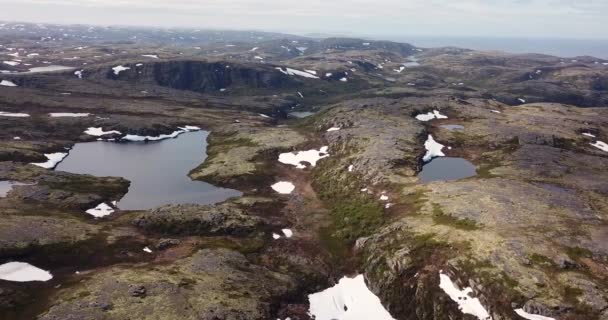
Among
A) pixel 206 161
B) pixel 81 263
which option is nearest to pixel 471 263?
pixel 81 263

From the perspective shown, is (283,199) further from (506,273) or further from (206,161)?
(506,273)

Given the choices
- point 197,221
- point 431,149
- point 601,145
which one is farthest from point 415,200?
point 601,145

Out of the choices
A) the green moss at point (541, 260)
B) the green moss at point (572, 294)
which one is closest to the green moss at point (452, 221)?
the green moss at point (541, 260)

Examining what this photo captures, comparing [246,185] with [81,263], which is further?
[246,185]

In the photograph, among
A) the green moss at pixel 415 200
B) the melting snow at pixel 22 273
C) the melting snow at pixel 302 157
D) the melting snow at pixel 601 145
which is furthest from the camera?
the melting snow at pixel 601 145

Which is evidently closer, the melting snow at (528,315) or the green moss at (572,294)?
the melting snow at (528,315)

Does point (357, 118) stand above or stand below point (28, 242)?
above

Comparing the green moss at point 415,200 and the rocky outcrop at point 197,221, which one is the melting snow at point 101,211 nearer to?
the rocky outcrop at point 197,221

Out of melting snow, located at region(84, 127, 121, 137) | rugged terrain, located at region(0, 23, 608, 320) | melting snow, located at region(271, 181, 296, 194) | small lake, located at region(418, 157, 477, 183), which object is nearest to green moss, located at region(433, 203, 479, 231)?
rugged terrain, located at region(0, 23, 608, 320)

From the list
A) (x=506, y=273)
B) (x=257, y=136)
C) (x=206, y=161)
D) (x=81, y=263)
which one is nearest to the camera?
(x=506, y=273)
